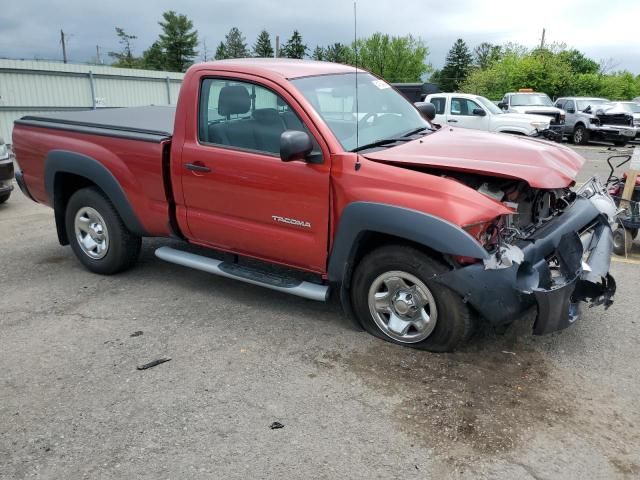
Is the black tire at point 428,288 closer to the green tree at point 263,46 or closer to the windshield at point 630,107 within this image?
the windshield at point 630,107

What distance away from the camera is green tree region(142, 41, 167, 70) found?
243 feet

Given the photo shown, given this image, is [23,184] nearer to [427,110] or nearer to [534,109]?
[427,110]

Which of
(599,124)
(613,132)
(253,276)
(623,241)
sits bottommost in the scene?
(623,241)

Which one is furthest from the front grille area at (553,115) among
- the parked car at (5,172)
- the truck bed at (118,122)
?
the parked car at (5,172)

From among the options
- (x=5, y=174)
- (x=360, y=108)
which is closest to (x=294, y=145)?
(x=360, y=108)

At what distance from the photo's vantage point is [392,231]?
3.52 m

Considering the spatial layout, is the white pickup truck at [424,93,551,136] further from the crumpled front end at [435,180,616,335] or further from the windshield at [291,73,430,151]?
the crumpled front end at [435,180,616,335]

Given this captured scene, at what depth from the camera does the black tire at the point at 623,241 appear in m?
5.76

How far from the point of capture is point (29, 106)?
16.7 metres

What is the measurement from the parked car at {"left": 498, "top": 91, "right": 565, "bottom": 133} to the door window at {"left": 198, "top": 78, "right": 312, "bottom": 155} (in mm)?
15670

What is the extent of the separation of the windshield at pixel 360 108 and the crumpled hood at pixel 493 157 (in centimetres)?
26

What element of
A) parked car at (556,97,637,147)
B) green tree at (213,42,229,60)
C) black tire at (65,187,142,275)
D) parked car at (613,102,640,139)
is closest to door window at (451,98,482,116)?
parked car at (556,97,637,147)

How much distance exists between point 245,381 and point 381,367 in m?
0.87

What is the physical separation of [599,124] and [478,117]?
6.75m
